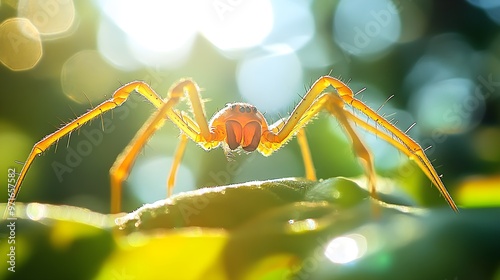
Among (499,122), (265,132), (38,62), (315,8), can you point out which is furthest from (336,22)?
(38,62)

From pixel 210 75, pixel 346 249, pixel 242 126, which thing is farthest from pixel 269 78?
pixel 346 249

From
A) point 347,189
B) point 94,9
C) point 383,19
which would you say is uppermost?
point 94,9

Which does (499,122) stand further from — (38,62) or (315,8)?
(38,62)

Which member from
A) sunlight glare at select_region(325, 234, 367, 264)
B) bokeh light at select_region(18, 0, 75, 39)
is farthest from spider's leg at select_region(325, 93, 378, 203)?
bokeh light at select_region(18, 0, 75, 39)

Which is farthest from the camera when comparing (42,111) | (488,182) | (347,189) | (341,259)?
(42,111)

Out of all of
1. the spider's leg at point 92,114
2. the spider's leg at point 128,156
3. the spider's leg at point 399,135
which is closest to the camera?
the spider's leg at point 128,156

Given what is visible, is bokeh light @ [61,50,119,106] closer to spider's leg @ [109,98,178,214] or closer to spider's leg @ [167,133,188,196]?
spider's leg @ [167,133,188,196]

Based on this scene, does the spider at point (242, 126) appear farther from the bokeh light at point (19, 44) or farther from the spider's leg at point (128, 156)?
the bokeh light at point (19, 44)

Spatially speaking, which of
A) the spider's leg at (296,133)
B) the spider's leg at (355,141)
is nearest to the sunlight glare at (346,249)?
the spider's leg at (355,141)

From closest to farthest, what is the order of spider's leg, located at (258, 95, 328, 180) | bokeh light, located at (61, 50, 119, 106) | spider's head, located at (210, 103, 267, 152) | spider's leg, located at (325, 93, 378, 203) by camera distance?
spider's leg, located at (325, 93, 378, 203), spider's leg, located at (258, 95, 328, 180), spider's head, located at (210, 103, 267, 152), bokeh light, located at (61, 50, 119, 106)
